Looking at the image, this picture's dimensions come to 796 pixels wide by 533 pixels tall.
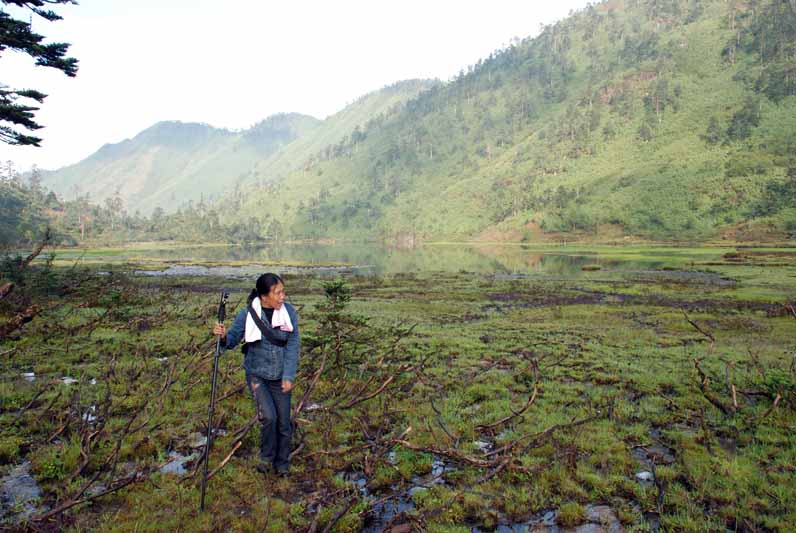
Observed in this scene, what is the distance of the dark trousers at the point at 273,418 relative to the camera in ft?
21.3

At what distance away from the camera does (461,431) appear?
28.0 ft

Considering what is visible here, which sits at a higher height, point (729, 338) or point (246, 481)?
point (246, 481)

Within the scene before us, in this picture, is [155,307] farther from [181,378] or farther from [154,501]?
[154,501]

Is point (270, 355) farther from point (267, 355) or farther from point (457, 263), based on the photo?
point (457, 263)

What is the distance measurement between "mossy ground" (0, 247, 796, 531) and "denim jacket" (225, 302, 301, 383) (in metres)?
1.56

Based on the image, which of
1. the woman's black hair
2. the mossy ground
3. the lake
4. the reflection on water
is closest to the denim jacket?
the woman's black hair

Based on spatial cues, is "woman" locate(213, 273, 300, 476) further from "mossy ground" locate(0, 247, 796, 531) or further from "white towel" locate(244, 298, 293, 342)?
"mossy ground" locate(0, 247, 796, 531)

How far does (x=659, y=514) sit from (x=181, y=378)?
34.9 ft

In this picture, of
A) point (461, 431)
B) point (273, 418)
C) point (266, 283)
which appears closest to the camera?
point (266, 283)

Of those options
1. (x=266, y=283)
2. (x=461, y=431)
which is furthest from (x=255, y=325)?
(x=461, y=431)

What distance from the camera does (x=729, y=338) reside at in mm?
18062

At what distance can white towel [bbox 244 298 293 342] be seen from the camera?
638cm

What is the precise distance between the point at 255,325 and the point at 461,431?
4.58m

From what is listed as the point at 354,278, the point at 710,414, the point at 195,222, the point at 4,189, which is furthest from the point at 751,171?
the point at 4,189
